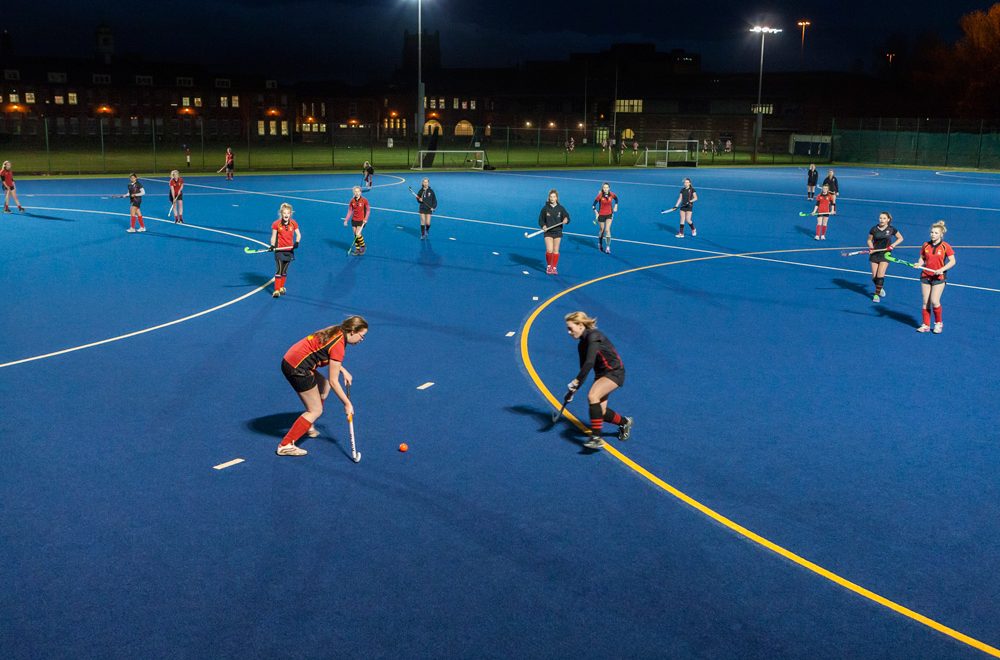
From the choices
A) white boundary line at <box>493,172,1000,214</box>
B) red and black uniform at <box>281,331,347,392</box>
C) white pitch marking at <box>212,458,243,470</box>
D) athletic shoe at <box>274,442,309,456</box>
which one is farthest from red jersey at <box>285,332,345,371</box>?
white boundary line at <box>493,172,1000,214</box>

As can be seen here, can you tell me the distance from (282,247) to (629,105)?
10680cm

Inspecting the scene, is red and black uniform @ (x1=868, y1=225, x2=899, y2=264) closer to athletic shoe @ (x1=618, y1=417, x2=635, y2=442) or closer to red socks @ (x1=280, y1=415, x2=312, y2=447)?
athletic shoe @ (x1=618, y1=417, x2=635, y2=442)

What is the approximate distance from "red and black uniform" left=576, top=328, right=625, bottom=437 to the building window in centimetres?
11254

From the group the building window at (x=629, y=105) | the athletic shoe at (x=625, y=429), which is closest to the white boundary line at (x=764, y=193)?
the athletic shoe at (x=625, y=429)

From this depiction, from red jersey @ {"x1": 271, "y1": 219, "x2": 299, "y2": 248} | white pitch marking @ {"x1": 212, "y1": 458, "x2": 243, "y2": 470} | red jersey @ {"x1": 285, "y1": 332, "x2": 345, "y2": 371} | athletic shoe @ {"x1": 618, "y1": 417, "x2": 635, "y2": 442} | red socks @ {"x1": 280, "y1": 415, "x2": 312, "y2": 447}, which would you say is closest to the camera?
red jersey @ {"x1": 285, "y1": 332, "x2": 345, "y2": 371}

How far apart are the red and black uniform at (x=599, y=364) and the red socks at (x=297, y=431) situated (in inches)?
130

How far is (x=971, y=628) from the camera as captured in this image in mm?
6613

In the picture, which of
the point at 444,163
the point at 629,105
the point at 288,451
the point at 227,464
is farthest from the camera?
the point at 629,105

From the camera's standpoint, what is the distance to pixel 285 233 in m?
18.1

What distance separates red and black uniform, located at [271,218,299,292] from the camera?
18000mm

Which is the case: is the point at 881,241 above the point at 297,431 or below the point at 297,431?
above

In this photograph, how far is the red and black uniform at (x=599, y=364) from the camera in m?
9.70

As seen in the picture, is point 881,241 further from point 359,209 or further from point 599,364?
point 359,209

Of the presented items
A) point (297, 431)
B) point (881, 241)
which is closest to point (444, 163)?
point (881, 241)
